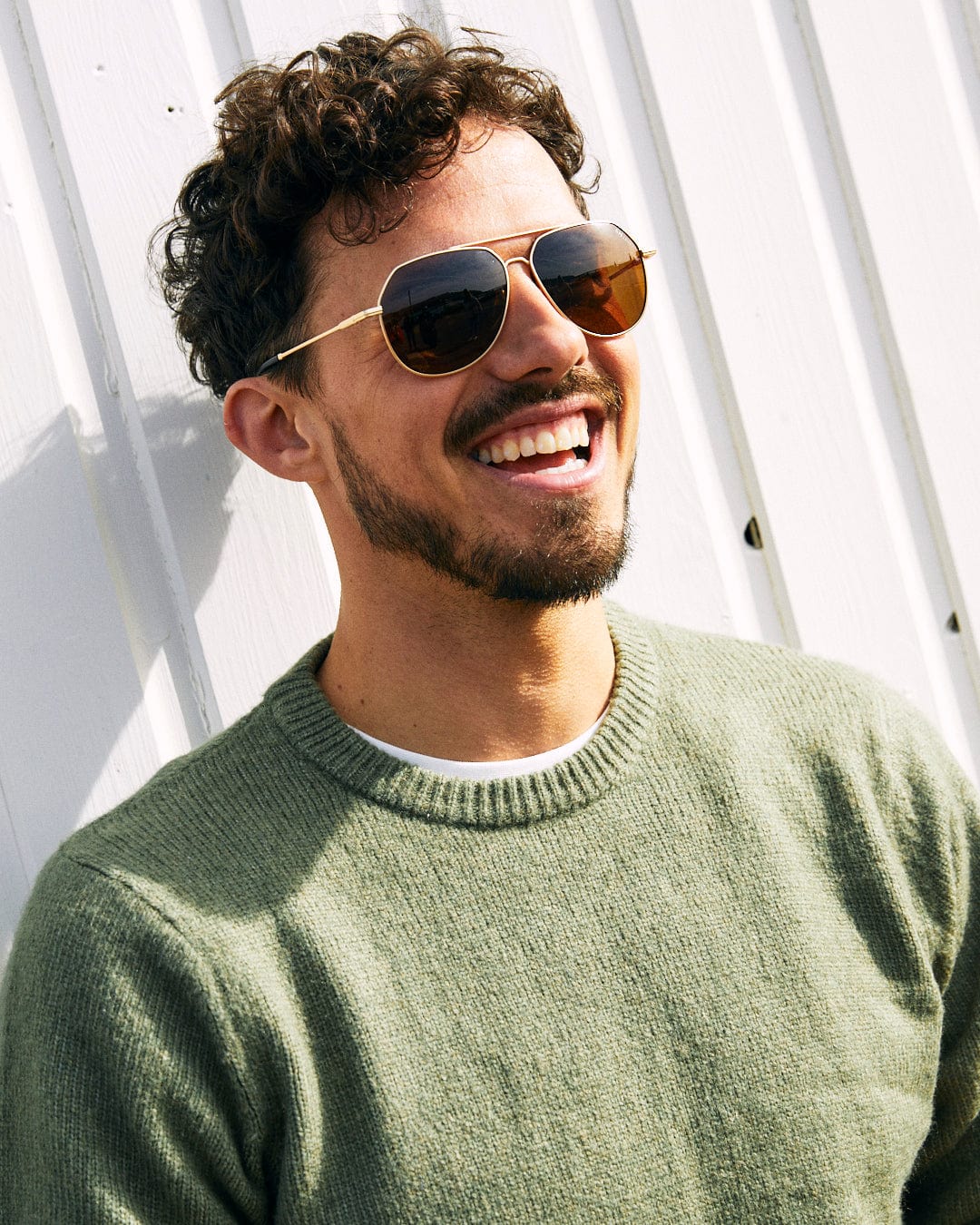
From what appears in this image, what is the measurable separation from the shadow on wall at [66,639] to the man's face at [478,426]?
1.22 feet

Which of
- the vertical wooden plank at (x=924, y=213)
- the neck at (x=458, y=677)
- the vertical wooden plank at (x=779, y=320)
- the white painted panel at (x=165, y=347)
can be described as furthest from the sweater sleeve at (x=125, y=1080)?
the vertical wooden plank at (x=924, y=213)

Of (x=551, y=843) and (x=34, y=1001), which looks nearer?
(x=34, y=1001)

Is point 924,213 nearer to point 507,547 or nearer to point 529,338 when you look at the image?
point 529,338

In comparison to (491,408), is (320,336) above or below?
above

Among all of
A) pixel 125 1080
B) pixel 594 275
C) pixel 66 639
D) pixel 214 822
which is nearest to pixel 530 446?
pixel 594 275

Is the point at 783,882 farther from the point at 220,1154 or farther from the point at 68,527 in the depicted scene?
the point at 68,527

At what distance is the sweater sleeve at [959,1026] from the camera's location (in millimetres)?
1691

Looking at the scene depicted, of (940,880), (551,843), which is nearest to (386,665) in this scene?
(551,843)

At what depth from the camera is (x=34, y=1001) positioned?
137 cm

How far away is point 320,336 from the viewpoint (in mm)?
1560

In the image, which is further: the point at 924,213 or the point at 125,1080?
the point at 924,213

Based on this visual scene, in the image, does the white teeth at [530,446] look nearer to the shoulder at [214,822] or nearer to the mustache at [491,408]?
the mustache at [491,408]

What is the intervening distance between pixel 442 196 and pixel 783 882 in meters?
0.97

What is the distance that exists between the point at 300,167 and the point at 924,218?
3.72 feet
